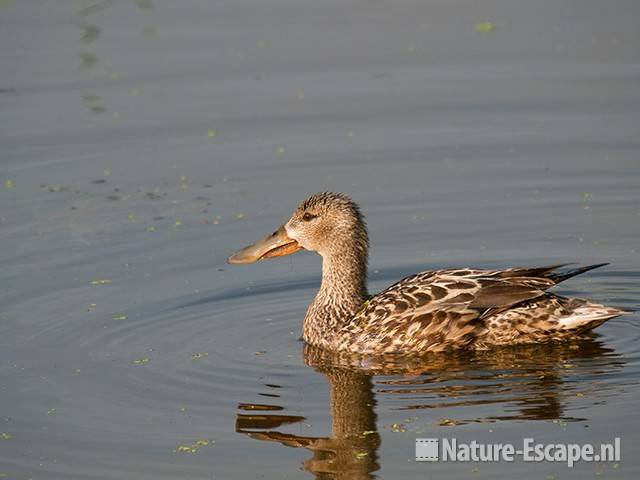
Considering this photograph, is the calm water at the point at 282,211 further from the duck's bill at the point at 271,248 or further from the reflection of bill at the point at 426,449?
the duck's bill at the point at 271,248

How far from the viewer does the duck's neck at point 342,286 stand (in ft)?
37.4

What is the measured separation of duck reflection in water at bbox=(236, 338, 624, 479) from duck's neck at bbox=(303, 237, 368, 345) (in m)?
0.38

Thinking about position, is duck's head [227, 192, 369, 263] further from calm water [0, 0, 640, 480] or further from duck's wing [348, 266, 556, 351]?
duck's wing [348, 266, 556, 351]

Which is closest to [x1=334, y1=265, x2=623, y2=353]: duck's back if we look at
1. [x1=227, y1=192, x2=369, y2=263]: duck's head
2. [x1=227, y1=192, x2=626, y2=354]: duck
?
[x1=227, y1=192, x2=626, y2=354]: duck

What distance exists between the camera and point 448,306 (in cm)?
1079

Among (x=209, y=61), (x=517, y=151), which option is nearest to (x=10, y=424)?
(x=517, y=151)

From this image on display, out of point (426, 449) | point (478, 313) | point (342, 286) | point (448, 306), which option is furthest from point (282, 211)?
point (426, 449)

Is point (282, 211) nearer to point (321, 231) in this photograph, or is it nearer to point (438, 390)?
point (321, 231)

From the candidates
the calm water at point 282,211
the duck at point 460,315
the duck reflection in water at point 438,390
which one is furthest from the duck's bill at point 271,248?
the duck reflection in water at point 438,390

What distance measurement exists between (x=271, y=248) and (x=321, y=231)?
1.63 feet

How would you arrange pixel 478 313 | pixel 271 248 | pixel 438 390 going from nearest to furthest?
pixel 438 390
pixel 478 313
pixel 271 248

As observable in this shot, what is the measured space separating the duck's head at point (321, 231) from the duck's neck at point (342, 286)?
18 millimetres

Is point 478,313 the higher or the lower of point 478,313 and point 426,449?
the higher

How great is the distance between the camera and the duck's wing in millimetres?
10688
